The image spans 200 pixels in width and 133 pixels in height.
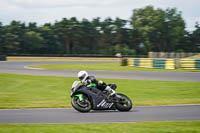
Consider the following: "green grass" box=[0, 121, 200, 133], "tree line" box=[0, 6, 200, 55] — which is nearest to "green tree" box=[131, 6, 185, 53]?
"tree line" box=[0, 6, 200, 55]

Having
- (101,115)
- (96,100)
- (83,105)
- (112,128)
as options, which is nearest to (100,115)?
(101,115)

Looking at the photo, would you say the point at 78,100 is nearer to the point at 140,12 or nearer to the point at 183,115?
the point at 183,115

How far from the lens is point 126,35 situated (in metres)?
93.4

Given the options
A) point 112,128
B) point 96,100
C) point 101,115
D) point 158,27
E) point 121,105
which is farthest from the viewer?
point 158,27

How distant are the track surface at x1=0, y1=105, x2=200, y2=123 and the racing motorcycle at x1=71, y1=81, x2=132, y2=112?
0.18 m

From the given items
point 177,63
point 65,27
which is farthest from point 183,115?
point 65,27

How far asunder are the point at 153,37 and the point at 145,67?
58.2 m

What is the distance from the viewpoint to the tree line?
8612 centimetres

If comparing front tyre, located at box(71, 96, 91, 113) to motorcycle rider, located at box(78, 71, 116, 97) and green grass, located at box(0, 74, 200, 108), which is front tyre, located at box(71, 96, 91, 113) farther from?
green grass, located at box(0, 74, 200, 108)

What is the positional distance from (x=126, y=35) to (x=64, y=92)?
77852mm

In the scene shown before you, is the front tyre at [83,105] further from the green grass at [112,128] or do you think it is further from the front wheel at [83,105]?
the green grass at [112,128]

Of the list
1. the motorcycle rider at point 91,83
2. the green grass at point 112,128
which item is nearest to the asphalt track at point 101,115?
the motorcycle rider at point 91,83

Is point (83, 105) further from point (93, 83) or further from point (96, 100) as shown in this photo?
point (93, 83)

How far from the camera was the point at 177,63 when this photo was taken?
2869 centimetres
